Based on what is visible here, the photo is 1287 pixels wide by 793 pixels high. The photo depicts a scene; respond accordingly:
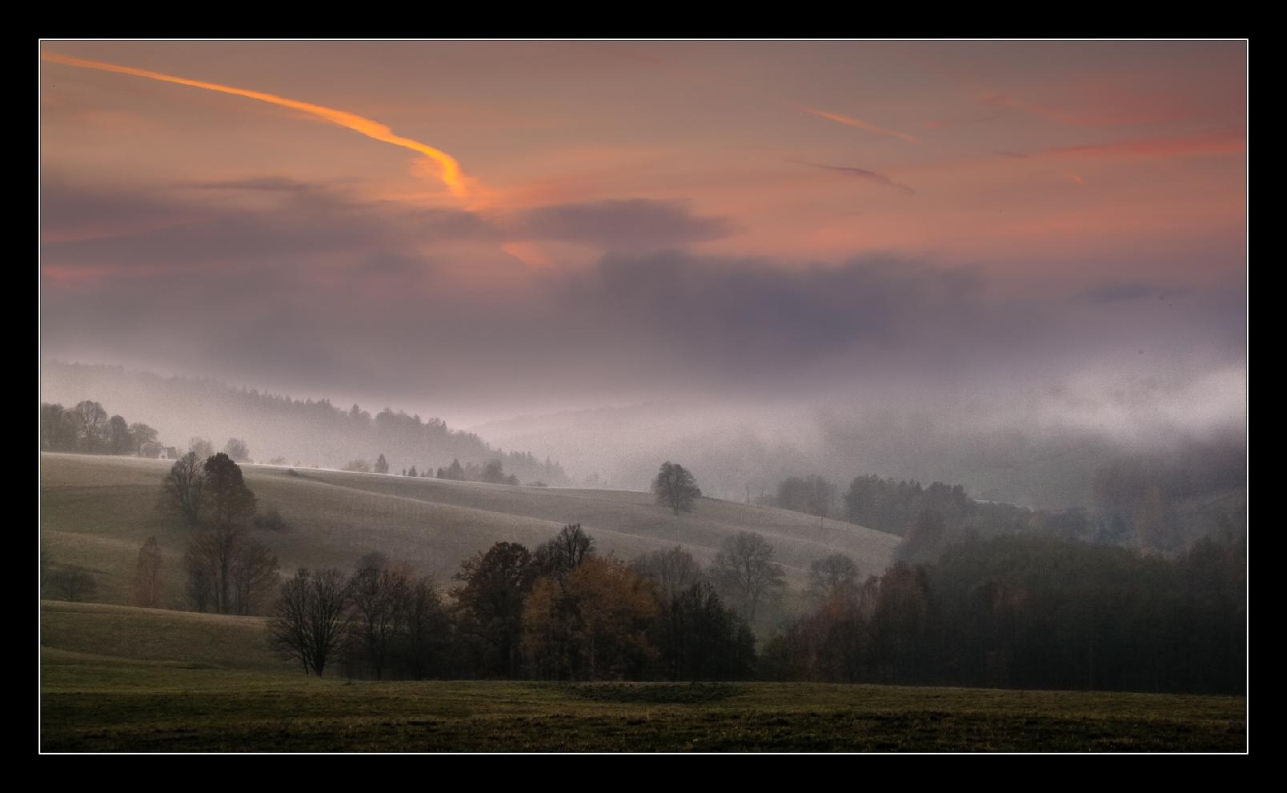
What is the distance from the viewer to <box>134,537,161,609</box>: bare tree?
6291cm

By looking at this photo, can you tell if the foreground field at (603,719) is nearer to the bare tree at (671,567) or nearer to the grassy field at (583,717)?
the grassy field at (583,717)

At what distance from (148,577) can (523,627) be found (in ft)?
105

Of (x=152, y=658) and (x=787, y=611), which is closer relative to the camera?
(x=152, y=658)

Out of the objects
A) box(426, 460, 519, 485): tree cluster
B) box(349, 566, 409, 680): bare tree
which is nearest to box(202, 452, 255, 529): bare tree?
box(349, 566, 409, 680): bare tree

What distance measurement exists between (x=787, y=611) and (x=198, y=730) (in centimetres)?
5448

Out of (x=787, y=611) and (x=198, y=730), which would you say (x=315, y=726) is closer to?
(x=198, y=730)

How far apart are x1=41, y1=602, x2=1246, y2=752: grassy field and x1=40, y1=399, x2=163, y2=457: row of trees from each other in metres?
46.8

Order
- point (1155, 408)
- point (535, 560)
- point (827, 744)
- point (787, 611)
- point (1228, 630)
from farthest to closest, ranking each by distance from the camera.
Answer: point (787, 611) < point (1155, 408) < point (535, 560) < point (1228, 630) < point (827, 744)

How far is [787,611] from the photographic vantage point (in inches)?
3014

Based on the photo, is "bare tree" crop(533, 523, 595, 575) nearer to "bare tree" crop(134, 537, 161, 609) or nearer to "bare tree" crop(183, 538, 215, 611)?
"bare tree" crop(183, 538, 215, 611)

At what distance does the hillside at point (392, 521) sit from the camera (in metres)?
73.1

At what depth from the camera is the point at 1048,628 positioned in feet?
171
